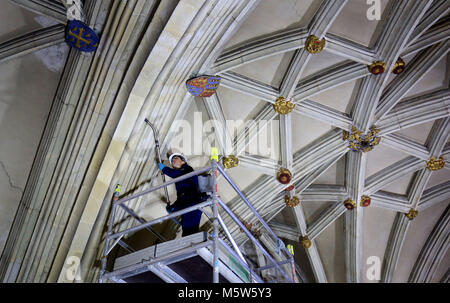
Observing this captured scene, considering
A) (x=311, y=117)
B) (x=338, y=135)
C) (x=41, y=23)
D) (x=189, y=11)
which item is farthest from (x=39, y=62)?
(x=338, y=135)

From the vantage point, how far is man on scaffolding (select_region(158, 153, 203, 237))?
5827 millimetres

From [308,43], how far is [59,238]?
4952 mm

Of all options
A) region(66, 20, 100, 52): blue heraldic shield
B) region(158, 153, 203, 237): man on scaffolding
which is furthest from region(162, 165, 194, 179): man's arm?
region(66, 20, 100, 52): blue heraldic shield

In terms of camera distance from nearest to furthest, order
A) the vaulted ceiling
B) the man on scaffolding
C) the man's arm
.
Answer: the man on scaffolding
the man's arm
the vaulted ceiling

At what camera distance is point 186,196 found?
6.00 m

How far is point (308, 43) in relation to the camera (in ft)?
26.1

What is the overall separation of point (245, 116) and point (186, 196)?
3.46 meters

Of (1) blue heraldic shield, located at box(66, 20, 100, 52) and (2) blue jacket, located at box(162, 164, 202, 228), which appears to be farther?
(1) blue heraldic shield, located at box(66, 20, 100, 52)

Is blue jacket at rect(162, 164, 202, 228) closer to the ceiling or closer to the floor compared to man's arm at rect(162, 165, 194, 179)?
closer to the floor

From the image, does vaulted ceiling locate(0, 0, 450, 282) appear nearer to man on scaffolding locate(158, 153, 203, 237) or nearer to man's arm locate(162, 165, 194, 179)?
man's arm locate(162, 165, 194, 179)

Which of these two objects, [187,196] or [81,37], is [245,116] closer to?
[187,196]

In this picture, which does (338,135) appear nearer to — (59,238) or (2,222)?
(59,238)

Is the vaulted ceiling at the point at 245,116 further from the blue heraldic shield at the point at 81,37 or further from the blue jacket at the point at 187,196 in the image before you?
the blue jacket at the point at 187,196
